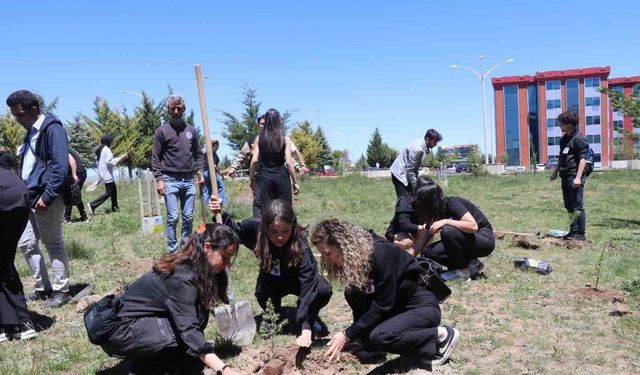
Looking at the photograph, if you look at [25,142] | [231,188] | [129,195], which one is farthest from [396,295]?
[129,195]

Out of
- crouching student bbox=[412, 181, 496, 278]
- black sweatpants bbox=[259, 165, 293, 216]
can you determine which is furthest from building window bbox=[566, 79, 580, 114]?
black sweatpants bbox=[259, 165, 293, 216]

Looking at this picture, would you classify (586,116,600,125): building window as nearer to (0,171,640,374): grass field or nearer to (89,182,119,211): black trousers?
(0,171,640,374): grass field

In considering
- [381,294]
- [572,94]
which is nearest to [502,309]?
[381,294]

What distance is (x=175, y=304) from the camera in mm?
3107

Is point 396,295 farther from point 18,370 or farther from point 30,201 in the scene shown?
point 30,201

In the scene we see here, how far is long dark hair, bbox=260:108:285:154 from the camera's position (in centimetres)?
575

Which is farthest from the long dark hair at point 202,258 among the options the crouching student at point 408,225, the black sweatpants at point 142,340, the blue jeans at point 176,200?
the blue jeans at point 176,200

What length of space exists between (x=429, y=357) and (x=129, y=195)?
570 inches

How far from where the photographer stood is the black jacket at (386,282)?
3303mm

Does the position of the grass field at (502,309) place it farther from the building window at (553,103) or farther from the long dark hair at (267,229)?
the building window at (553,103)

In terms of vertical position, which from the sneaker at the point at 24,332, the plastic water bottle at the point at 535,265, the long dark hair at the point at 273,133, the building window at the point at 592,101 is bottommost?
the plastic water bottle at the point at 535,265

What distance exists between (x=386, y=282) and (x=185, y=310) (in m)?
1.19

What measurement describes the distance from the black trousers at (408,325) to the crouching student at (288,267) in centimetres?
34

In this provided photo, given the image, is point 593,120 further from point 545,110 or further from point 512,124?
point 512,124
